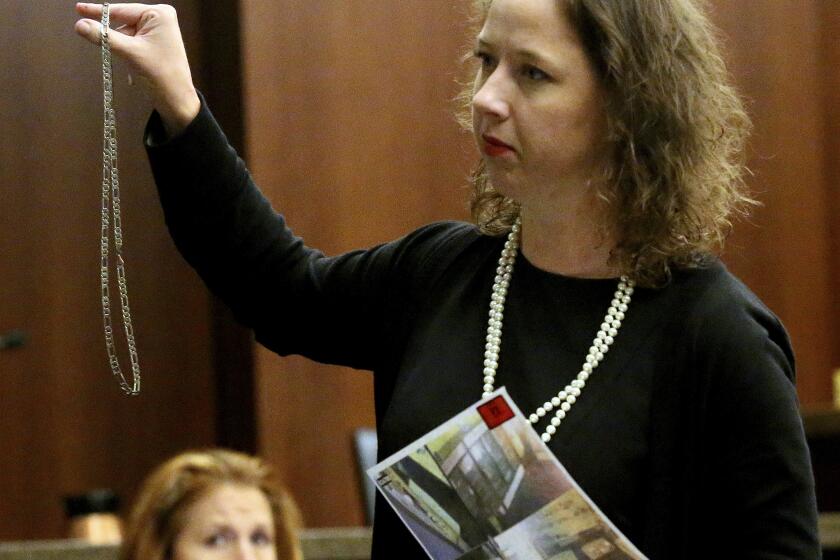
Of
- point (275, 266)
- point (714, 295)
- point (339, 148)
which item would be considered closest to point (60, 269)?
point (339, 148)

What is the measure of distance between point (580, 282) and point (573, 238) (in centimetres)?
4

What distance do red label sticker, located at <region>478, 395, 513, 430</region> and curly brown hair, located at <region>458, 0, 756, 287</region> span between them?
6.8 inches

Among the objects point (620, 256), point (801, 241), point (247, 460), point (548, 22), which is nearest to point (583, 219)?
point (620, 256)

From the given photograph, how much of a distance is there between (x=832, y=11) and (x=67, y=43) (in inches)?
96.3

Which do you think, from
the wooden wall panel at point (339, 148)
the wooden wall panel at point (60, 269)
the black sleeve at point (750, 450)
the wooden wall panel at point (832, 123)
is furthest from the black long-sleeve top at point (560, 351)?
the wooden wall panel at point (832, 123)

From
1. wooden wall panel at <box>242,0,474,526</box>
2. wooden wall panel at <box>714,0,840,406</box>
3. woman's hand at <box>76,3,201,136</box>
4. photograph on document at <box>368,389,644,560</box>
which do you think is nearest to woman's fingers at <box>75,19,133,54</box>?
woman's hand at <box>76,3,201,136</box>

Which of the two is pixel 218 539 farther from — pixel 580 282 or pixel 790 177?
pixel 790 177

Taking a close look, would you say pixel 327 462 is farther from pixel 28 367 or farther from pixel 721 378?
pixel 721 378

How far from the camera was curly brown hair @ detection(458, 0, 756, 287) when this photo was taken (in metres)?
1.28

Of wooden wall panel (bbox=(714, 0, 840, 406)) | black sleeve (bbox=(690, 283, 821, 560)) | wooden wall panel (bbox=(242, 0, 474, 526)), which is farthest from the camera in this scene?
wooden wall panel (bbox=(714, 0, 840, 406))

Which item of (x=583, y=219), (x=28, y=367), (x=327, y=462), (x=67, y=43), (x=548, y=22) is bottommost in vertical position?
(x=327, y=462)

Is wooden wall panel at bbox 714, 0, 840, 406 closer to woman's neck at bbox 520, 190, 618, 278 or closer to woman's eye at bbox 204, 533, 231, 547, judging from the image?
woman's eye at bbox 204, 533, 231, 547

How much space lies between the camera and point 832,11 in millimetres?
4645

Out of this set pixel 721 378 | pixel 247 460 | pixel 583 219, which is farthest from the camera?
pixel 247 460
